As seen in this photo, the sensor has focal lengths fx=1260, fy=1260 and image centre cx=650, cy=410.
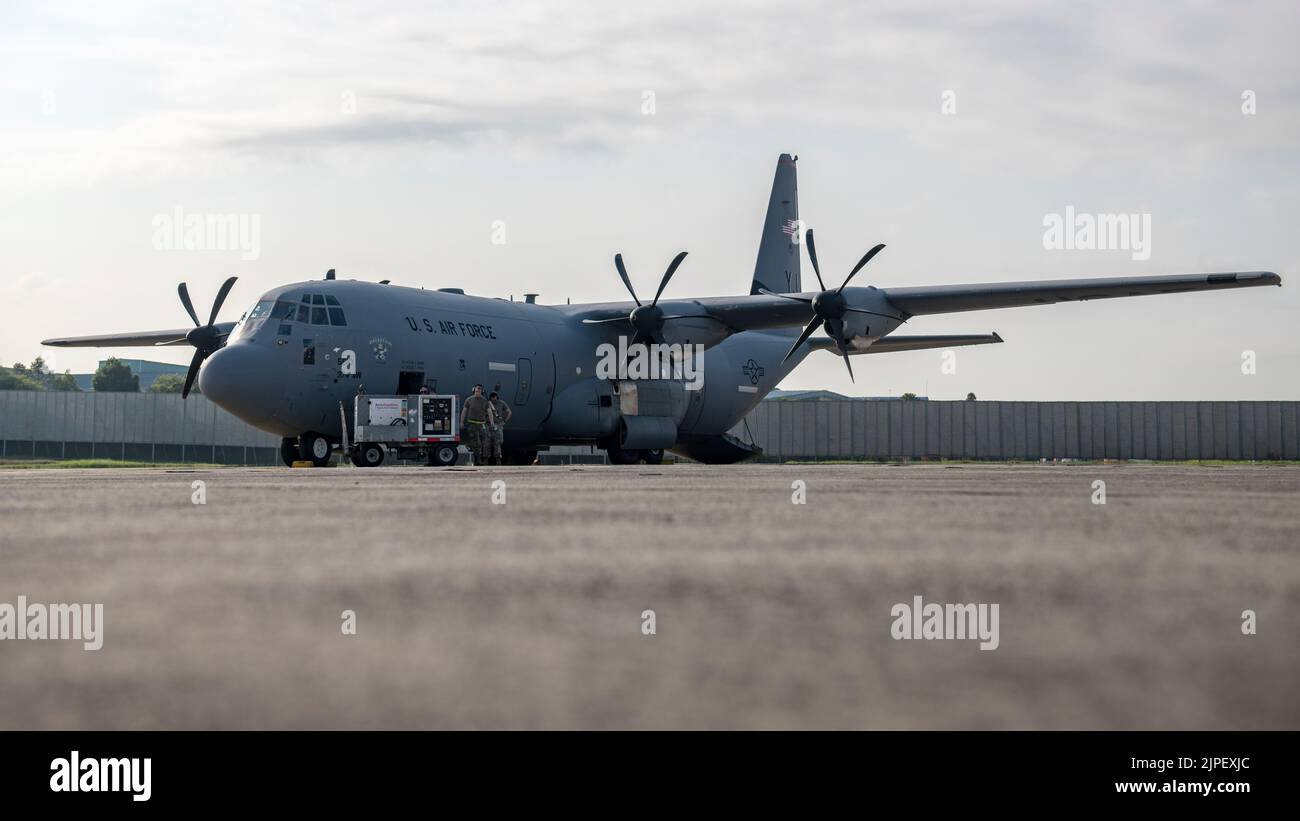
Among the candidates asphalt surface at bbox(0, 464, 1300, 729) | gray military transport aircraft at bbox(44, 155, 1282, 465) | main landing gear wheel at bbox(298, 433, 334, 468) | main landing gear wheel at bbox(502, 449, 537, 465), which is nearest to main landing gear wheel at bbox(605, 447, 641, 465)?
gray military transport aircraft at bbox(44, 155, 1282, 465)

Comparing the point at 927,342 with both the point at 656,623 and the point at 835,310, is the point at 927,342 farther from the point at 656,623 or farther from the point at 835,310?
the point at 656,623

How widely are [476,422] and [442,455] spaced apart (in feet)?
3.30

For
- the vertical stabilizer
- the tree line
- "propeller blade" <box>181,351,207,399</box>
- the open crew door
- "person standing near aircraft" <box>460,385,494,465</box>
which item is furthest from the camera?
the tree line

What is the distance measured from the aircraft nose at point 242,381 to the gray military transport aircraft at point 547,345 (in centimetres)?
2

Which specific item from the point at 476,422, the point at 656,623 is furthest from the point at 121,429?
the point at 656,623

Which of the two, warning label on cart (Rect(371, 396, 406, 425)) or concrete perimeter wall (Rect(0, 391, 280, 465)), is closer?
warning label on cart (Rect(371, 396, 406, 425))

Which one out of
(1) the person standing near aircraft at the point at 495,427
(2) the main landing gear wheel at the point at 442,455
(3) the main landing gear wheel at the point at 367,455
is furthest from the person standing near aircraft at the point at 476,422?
(3) the main landing gear wheel at the point at 367,455

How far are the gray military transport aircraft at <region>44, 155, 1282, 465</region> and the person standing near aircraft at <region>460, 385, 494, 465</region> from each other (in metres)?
1.77

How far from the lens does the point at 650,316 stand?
28359 millimetres

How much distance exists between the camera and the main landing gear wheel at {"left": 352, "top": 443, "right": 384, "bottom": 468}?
72.8 ft

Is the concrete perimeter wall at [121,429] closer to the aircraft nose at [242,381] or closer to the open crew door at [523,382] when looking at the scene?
the open crew door at [523,382]

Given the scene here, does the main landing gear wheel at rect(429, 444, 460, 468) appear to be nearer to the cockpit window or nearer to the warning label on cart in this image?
the warning label on cart

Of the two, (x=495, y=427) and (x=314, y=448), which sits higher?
(x=495, y=427)
